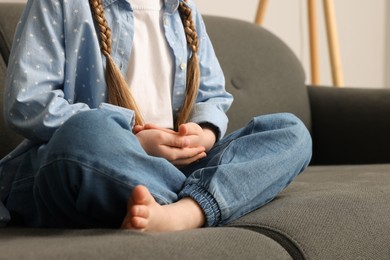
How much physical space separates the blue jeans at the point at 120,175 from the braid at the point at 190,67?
14 cm

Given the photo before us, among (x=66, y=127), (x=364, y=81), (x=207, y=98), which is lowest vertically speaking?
(x=364, y=81)

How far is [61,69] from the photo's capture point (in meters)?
1.15

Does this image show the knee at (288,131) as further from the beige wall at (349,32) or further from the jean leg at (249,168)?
the beige wall at (349,32)

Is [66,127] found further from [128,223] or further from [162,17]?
[162,17]

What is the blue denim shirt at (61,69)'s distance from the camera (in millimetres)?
1094

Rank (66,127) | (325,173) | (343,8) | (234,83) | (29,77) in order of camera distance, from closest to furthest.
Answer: (66,127), (29,77), (325,173), (234,83), (343,8)

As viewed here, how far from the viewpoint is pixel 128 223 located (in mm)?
895

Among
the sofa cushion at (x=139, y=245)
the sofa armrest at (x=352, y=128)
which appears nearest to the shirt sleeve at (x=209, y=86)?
the sofa cushion at (x=139, y=245)

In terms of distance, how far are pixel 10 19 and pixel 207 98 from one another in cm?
48

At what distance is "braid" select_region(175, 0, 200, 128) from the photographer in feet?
4.29

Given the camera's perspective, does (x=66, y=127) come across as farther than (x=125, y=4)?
No

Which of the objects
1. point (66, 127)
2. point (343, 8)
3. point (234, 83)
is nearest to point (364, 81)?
point (343, 8)

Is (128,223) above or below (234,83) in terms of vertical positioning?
above

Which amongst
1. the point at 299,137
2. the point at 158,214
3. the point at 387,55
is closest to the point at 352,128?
the point at 299,137
